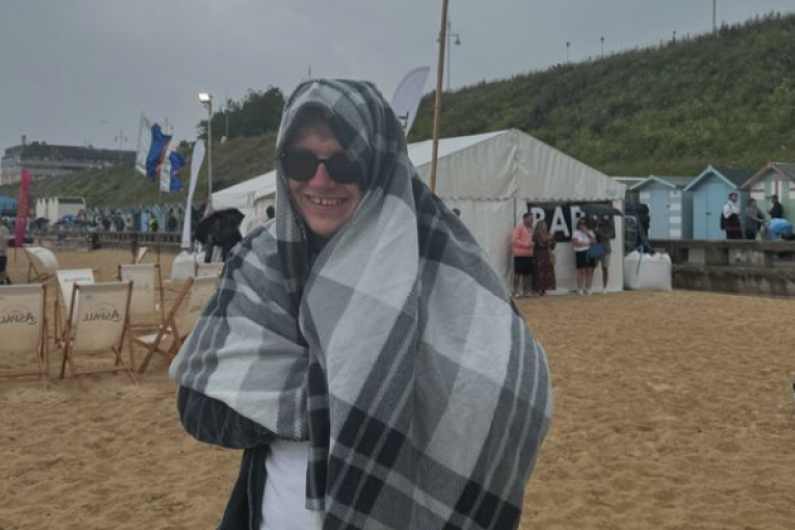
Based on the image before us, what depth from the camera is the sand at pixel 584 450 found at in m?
3.58

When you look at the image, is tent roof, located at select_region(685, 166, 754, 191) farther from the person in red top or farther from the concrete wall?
the person in red top

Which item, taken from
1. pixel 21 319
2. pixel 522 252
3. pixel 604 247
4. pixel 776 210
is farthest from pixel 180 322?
pixel 776 210

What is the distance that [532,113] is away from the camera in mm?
41125

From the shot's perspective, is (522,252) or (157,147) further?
(157,147)

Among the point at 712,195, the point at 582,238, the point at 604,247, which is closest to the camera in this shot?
the point at 582,238

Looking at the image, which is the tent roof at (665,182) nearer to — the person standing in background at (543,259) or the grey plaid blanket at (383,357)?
the person standing in background at (543,259)

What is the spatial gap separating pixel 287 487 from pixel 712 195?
18.9 metres

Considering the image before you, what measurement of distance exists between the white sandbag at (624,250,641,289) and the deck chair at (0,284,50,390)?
35.7 feet

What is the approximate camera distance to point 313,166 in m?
1.23

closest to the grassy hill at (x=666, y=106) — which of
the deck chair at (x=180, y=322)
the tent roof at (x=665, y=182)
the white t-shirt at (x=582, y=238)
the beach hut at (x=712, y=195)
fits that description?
the tent roof at (x=665, y=182)

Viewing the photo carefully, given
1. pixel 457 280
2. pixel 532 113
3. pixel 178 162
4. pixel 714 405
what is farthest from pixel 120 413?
pixel 532 113

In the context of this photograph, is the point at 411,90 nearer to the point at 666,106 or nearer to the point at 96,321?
the point at 96,321

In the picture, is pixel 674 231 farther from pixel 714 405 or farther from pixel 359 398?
pixel 359 398

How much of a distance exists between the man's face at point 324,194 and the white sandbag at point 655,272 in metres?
13.3
